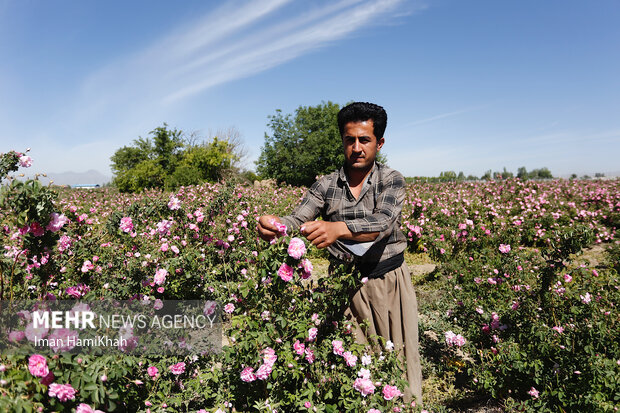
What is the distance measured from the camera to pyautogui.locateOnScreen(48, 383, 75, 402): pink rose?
1213 millimetres

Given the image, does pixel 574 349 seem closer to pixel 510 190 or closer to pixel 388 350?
pixel 388 350

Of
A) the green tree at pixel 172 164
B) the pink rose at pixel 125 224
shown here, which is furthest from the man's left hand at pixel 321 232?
the green tree at pixel 172 164

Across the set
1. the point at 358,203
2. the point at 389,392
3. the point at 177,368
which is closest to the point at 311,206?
the point at 358,203

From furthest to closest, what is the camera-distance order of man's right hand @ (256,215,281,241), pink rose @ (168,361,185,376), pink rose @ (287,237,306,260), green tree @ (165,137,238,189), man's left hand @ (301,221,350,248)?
1. green tree @ (165,137,238,189)
2. pink rose @ (168,361,185,376)
3. man's right hand @ (256,215,281,241)
4. man's left hand @ (301,221,350,248)
5. pink rose @ (287,237,306,260)

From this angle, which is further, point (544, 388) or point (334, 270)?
point (544, 388)

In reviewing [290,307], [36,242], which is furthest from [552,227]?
[36,242]

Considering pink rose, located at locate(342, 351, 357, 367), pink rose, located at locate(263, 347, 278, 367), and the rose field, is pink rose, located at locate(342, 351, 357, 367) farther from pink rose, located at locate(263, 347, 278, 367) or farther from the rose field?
pink rose, located at locate(263, 347, 278, 367)

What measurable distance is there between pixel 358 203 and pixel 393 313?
0.76m

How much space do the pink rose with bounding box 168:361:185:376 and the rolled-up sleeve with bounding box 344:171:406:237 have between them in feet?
5.03

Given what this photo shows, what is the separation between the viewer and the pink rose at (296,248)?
1.34m

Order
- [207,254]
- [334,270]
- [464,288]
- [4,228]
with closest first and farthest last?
1. [334,270]
2. [4,228]
3. [207,254]
4. [464,288]

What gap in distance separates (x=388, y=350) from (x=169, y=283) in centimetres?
158

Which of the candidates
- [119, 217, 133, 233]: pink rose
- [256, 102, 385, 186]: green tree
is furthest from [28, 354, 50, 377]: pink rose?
[256, 102, 385, 186]: green tree

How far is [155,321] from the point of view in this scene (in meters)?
2.11
